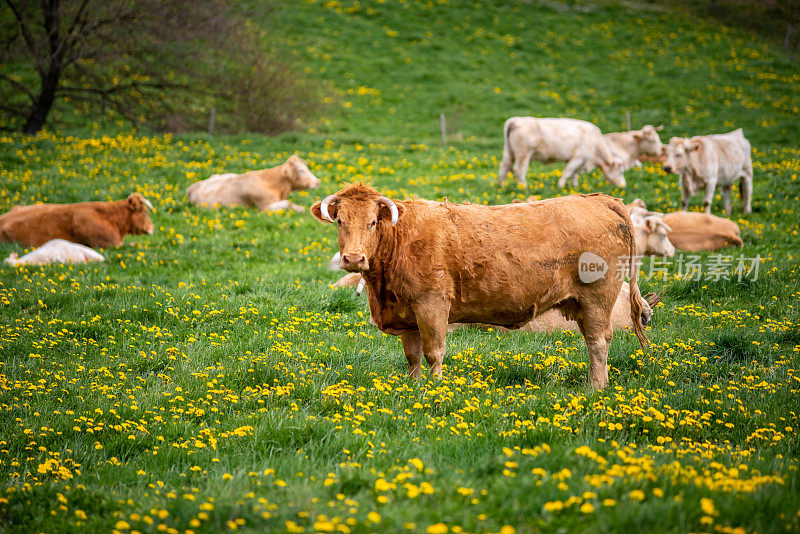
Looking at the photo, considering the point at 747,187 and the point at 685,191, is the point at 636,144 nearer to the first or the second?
the point at 747,187

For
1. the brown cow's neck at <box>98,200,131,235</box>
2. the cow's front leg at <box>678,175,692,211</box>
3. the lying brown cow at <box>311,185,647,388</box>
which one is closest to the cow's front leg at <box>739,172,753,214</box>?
the cow's front leg at <box>678,175,692,211</box>

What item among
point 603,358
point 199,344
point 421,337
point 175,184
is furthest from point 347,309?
point 175,184

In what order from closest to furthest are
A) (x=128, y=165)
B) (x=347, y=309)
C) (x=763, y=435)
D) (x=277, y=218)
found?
(x=763, y=435) < (x=347, y=309) < (x=277, y=218) < (x=128, y=165)

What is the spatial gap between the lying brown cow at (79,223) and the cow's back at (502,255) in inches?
366

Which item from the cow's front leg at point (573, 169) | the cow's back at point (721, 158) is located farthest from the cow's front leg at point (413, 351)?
the cow's front leg at point (573, 169)

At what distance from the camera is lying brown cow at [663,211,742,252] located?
13617 mm

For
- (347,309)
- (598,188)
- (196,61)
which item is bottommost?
(347,309)

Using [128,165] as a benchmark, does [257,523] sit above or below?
below

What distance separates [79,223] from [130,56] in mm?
15515

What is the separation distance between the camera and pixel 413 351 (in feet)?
23.7

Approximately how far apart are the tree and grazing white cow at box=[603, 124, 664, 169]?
1340cm

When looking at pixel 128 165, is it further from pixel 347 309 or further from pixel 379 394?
pixel 379 394

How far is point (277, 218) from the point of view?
1557 cm

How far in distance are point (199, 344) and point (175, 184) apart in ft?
37.5
